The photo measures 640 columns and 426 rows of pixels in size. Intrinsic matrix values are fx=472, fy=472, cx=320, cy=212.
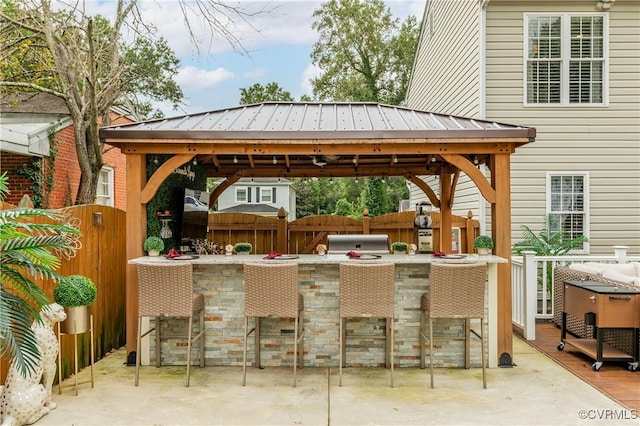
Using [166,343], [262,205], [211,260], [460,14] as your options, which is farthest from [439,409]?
[262,205]

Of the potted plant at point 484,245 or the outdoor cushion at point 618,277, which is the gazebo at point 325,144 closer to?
the potted plant at point 484,245

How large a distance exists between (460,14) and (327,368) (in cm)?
759

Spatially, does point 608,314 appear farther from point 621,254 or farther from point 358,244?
point 358,244

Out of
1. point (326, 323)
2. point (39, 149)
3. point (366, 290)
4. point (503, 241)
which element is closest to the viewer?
point (366, 290)

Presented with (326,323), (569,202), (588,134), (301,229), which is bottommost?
(326,323)

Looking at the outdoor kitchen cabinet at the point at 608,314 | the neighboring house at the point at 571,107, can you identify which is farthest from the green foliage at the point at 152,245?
the neighboring house at the point at 571,107

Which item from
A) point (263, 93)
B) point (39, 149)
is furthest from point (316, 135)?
point (263, 93)

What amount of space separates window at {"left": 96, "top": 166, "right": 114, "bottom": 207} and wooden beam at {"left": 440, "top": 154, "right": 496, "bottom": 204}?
7.60 metres

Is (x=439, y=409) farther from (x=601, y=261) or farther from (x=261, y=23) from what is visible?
(x=261, y=23)

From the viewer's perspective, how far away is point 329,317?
5.09 metres

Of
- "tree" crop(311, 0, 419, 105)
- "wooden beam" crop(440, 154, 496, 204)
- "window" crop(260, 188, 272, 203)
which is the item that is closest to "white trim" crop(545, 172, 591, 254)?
"wooden beam" crop(440, 154, 496, 204)

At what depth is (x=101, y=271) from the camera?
210 inches

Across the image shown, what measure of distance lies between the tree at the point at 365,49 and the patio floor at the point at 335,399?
16912 millimetres

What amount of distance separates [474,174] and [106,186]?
8.11 m
